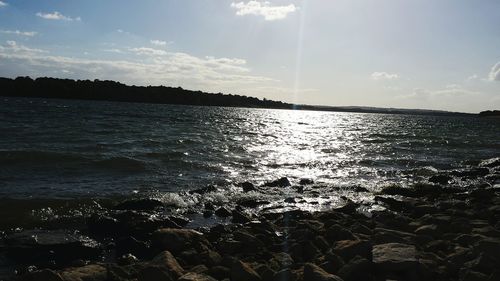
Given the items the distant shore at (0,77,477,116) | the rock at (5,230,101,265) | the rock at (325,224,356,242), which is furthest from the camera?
the distant shore at (0,77,477,116)

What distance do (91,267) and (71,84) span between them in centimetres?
15884

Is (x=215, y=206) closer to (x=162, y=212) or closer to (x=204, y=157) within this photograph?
(x=162, y=212)

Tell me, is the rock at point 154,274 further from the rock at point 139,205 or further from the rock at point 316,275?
the rock at point 139,205

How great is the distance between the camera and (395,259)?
268 inches

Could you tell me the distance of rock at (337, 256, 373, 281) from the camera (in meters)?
6.55

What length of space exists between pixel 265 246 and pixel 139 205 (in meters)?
5.16

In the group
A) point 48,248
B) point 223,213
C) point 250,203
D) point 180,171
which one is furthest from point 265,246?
point 180,171

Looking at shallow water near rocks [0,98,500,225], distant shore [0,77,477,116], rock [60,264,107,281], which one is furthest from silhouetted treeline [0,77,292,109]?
rock [60,264,107,281]

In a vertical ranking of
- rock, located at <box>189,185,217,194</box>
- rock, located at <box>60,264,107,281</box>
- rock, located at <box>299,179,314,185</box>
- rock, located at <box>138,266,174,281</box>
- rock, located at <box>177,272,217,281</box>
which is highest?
rock, located at <box>177,272,217,281</box>

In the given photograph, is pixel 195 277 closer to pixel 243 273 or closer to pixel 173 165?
pixel 243 273

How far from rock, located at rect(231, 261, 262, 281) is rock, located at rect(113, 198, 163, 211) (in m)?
6.45

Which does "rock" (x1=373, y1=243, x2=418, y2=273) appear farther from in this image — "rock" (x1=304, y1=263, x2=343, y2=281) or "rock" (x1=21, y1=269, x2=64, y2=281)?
"rock" (x1=21, y1=269, x2=64, y2=281)

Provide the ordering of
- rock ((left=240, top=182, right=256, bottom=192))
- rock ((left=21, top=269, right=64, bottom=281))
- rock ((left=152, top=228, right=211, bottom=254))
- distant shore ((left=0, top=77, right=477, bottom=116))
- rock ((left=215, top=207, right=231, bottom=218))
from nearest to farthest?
rock ((left=21, top=269, right=64, bottom=281)), rock ((left=152, top=228, right=211, bottom=254)), rock ((left=215, top=207, right=231, bottom=218)), rock ((left=240, top=182, right=256, bottom=192)), distant shore ((left=0, top=77, right=477, bottom=116))

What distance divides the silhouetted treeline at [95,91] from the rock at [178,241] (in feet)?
478
